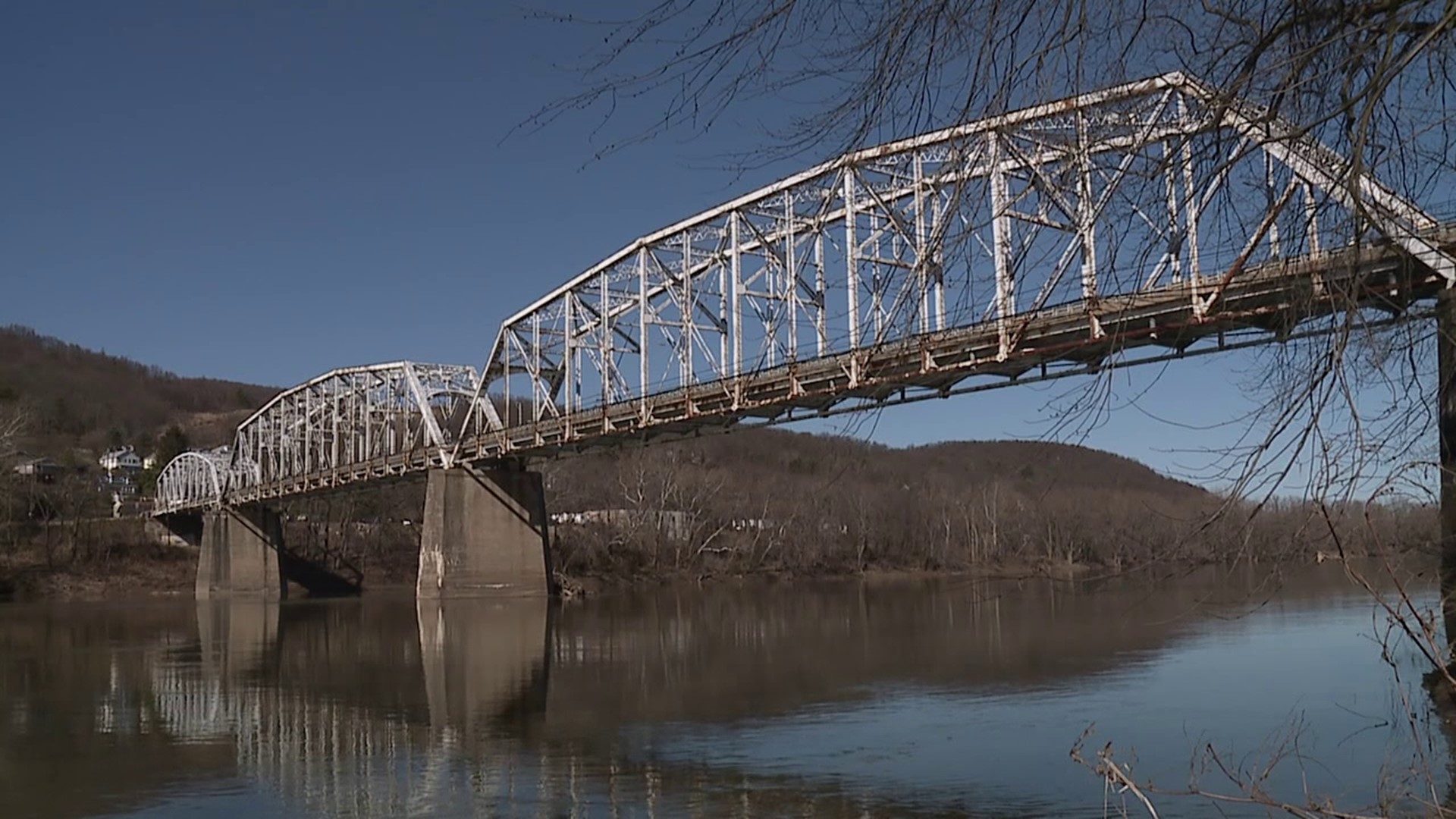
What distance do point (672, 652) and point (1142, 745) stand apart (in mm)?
19269

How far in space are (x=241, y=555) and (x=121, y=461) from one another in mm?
86794

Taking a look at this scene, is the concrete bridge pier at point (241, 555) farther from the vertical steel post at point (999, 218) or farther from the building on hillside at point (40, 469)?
the vertical steel post at point (999, 218)

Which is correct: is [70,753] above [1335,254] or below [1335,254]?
below

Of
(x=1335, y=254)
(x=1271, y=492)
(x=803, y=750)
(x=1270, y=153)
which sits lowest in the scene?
(x=803, y=750)

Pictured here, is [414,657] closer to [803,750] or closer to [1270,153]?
[803,750]

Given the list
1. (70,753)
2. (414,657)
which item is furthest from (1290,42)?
(414,657)

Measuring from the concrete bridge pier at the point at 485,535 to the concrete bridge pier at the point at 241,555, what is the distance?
116 ft

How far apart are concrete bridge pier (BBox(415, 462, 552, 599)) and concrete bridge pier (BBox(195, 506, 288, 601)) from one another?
3540cm

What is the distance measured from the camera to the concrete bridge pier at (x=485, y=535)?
65.6 m

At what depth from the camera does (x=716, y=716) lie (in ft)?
71.5

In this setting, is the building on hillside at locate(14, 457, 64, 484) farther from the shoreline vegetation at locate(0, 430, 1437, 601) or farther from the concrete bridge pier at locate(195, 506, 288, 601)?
the concrete bridge pier at locate(195, 506, 288, 601)

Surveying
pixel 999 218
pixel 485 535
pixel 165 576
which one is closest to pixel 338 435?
pixel 165 576

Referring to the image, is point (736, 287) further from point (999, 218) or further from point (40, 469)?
point (40, 469)

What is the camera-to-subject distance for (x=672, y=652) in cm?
3478
